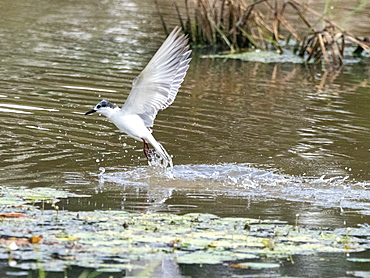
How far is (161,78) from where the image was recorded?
27.3 ft

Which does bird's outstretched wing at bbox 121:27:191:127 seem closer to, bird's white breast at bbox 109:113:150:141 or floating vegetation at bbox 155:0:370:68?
bird's white breast at bbox 109:113:150:141

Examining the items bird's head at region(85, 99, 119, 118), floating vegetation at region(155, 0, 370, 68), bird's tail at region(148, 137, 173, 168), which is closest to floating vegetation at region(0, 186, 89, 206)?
bird's head at region(85, 99, 119, 118)

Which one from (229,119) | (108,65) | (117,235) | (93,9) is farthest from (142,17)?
(117,235)

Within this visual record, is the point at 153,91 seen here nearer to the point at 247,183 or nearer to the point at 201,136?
the point at 247,183

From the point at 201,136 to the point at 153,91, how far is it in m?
2.20

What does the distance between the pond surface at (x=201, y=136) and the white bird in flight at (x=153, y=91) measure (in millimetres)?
560

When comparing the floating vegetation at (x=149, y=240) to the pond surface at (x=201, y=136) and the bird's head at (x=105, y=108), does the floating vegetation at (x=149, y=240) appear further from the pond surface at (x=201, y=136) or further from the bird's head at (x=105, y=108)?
the bird's head at (x=105, y=108)

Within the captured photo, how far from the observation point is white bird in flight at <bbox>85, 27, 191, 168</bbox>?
26.8 feet

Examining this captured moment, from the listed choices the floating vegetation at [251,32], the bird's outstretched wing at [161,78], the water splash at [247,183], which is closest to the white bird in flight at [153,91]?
the bird's outstretched wing at [161,78]

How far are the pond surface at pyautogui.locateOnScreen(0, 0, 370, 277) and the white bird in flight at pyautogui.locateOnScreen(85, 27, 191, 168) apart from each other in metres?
0.56

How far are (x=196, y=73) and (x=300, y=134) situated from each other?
201 inches

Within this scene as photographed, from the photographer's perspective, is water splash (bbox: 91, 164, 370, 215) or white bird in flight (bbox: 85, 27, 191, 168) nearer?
water splash (bbox: 91, 164, 370, 215)

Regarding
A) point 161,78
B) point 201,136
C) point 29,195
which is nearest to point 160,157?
point 161,78

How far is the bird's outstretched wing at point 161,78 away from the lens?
8133 millimetres
